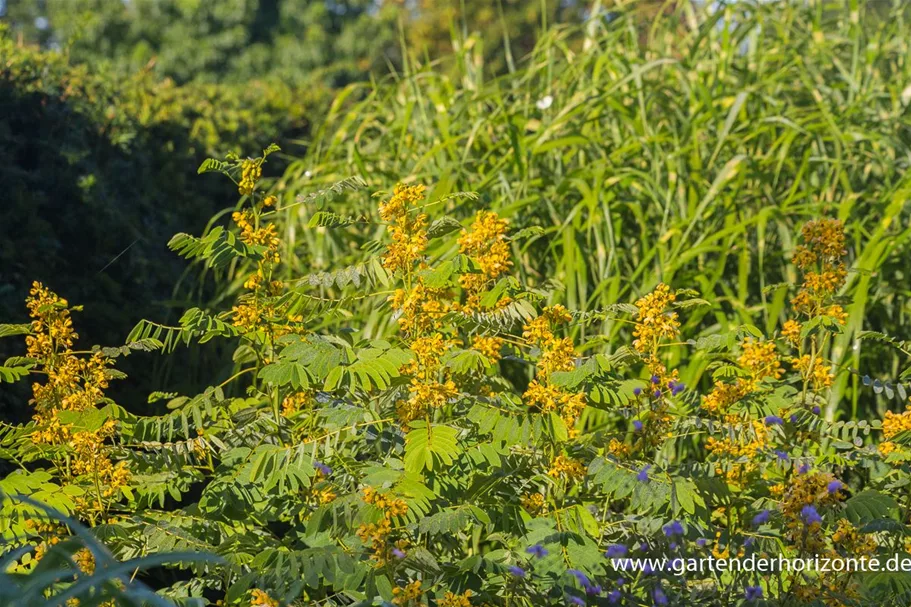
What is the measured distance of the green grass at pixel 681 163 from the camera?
4059 mm

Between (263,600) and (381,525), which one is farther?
(381,525)

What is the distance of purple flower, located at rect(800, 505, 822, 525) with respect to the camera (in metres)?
2.10

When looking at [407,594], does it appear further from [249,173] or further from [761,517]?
[249,173]

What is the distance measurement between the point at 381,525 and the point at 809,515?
2.95 feet

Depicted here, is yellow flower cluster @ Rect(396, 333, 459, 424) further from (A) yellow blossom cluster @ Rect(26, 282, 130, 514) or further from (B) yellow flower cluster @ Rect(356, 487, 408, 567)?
(A) yellow blossom cluster @ Rect(26, 282, 130, 514)

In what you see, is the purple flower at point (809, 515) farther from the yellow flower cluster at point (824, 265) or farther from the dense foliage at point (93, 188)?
the dense foliage at point (93, 188)

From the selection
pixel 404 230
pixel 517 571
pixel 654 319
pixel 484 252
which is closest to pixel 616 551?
pixel 517 571

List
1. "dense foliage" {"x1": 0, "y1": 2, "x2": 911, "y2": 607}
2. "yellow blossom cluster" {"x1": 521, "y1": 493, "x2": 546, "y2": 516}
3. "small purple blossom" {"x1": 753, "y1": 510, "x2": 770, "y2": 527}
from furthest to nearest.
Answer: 1. "yellow blossom cluster" {"x1": 521, "y1": 493, "x2": 546, "y2": 516}
2. "small purple blossom" {"x1": 753, "y1": 510, "x2": 770, "y2": 527}
3. "dense foliage" {"x1": 0, "y1": 2, "x2": 911, "y2": 607}

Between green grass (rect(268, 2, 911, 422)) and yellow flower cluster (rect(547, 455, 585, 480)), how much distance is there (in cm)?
137

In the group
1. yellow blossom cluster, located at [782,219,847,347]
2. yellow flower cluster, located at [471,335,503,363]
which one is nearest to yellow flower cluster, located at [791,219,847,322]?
yellow blossom cluster, located at [782,219,847,347]

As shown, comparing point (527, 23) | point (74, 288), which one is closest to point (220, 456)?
point (74, 288)

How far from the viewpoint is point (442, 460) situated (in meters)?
2.20

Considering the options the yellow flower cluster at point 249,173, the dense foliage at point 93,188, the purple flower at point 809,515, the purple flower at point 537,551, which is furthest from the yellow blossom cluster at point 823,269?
the dense foliage at point 93,188

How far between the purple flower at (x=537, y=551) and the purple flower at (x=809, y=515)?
0.56 metres
